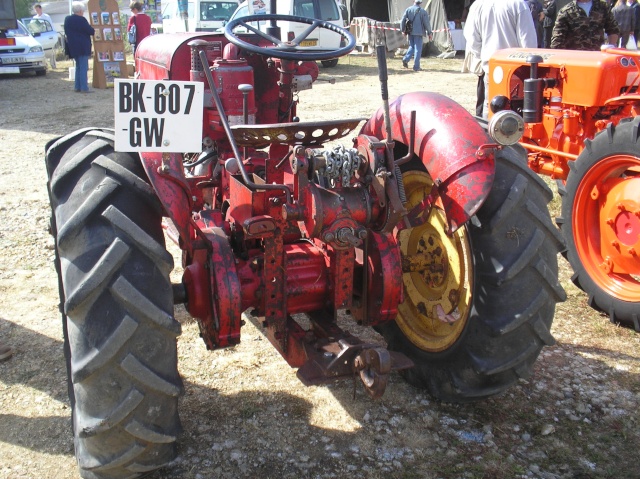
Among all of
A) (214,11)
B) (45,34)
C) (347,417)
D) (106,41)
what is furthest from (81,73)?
(347,417)

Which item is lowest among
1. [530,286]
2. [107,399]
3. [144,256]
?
[107,399]

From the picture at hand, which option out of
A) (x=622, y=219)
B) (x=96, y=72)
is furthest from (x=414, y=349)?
(x=96, y=72)

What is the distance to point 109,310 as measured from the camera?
2.13 metres

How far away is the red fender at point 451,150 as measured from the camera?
2359 mm

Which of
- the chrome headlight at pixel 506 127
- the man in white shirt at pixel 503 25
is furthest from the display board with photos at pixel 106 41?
the chrome headlight at pixel 506 127

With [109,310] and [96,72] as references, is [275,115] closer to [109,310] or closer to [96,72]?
[109,310]

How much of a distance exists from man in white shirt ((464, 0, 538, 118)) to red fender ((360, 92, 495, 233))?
4.34 meters

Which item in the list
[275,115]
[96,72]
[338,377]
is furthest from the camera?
[96,72]

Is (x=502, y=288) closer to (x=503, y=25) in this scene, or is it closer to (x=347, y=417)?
(x=347, y=417)

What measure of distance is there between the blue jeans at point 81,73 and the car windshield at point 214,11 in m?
4.32

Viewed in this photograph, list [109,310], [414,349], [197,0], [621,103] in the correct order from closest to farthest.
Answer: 1. [109,310]
2. [414,349]
3. [621,103]
4. [197,0]

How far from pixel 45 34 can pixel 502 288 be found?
20350mm

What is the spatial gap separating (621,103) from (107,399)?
422 centimetres

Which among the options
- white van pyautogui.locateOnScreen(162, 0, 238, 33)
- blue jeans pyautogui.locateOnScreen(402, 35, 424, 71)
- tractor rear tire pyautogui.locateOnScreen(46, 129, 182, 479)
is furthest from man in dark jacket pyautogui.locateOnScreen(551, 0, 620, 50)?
white van pyautogui.locateOnScreen(162, 0, 238, 33)
